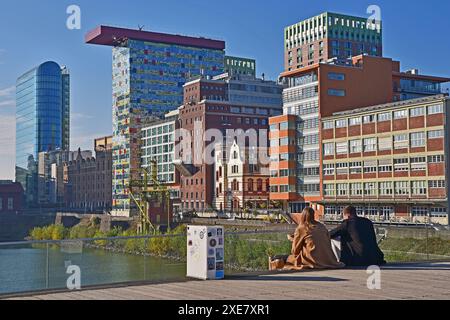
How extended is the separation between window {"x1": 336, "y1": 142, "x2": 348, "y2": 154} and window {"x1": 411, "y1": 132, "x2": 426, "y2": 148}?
10.5 metres

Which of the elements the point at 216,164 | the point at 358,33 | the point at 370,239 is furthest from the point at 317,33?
the point at 370,239

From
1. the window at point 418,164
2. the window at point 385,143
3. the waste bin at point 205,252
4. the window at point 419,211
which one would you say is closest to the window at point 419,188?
the window at point 418,164

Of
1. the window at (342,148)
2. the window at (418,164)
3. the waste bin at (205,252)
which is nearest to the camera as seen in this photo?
the waste bin at (205,252)

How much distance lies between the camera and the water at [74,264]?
15.4 meters

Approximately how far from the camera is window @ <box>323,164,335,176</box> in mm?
81625

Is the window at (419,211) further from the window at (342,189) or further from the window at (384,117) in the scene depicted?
the window at (384,117)

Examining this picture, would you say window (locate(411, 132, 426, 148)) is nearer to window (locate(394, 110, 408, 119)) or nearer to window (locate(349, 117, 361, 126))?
window (locate(394, 110, 408, 119))

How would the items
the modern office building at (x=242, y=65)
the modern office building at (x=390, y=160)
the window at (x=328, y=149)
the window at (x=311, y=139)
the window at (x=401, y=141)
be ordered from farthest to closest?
the modern office building at (x=242, y=65) → the window at (x=311, y=139) → the window at (x=328, y=149) → the window at (x=401, y=141) → the modern office building at (x=390, y=160)

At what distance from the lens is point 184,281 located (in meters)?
15.1

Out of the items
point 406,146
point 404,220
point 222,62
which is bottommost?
point 404,220

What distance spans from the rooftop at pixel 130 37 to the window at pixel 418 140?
110007 mm

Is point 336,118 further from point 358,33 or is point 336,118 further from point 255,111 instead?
point 358,33

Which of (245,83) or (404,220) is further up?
(245,83)

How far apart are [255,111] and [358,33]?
46.6 m
